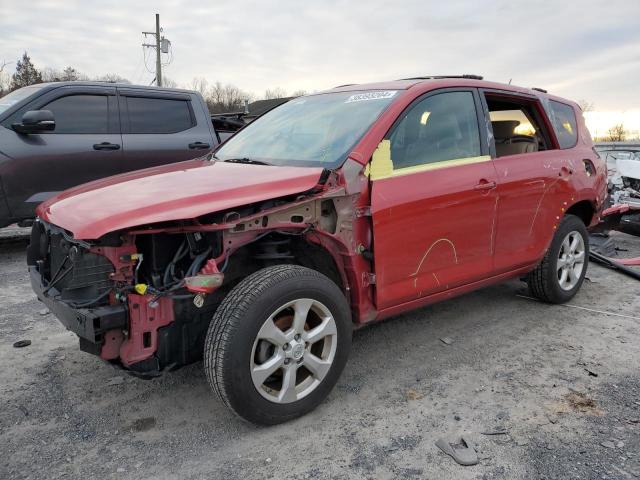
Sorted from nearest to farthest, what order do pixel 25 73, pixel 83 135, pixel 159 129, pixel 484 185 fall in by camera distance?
pixel 484 185 < pixel 83 135 < pixel 159 129 < pixel 25 73

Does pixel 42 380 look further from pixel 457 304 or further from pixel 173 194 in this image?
pixel 457 304

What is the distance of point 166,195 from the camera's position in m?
2.46

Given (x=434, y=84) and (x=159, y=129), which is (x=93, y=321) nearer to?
(x=434, y=84)

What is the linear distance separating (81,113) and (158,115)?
0.93m

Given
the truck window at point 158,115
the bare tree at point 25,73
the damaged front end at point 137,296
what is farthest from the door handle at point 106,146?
the bare tree at point 25,73

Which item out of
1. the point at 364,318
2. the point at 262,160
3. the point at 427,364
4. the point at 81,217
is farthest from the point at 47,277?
the point at 427,364

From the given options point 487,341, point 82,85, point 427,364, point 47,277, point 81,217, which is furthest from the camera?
point 82,85

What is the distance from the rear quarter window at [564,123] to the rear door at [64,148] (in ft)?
15.1

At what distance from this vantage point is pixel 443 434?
2576 millimetres

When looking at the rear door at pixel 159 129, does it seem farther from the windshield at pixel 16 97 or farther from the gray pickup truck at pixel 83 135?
the windshield at pixel 16 97

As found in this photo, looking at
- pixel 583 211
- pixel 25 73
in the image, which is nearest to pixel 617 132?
pixel 583 211

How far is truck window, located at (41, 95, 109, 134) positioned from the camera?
18.7ft

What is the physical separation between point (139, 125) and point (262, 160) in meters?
3.61

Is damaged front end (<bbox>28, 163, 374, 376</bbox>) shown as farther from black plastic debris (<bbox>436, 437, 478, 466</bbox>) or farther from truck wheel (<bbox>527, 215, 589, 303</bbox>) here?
truck wheel (<bbox>527, 215, 589, 303</bbox>)
